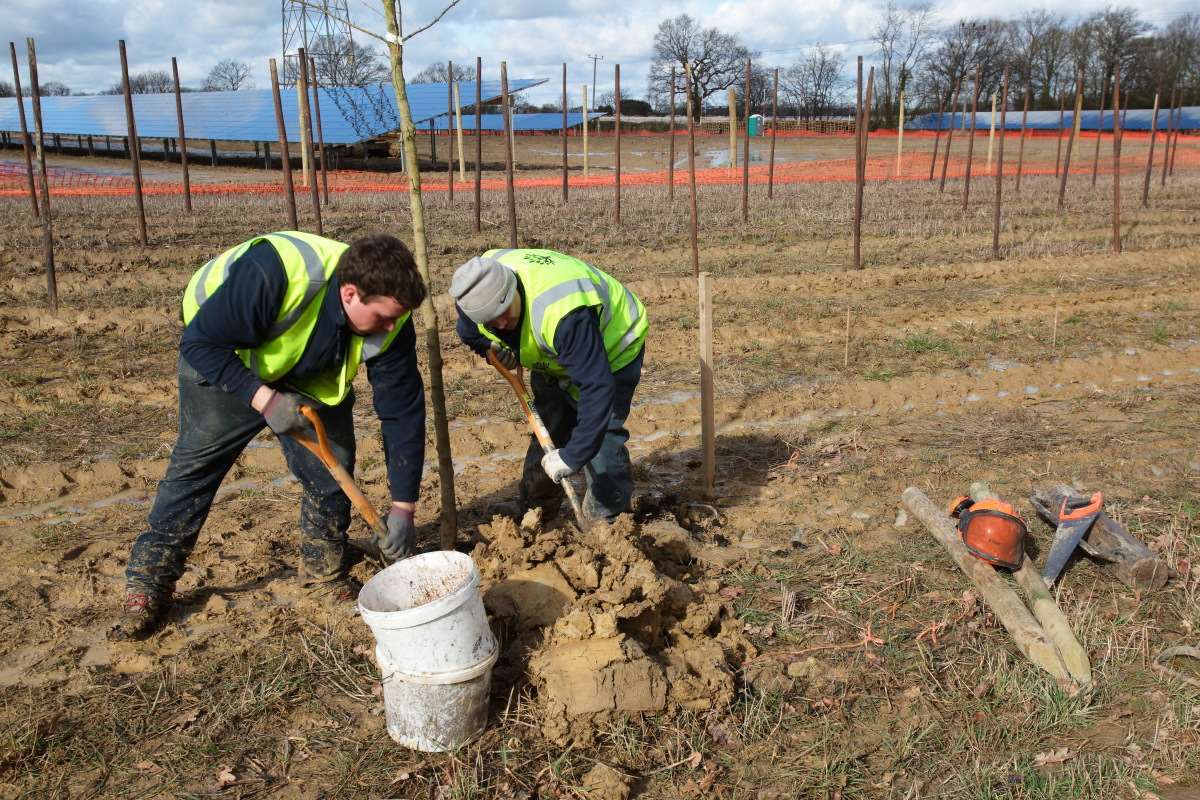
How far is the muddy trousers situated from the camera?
11.0 feet

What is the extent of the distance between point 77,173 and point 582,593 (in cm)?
2962

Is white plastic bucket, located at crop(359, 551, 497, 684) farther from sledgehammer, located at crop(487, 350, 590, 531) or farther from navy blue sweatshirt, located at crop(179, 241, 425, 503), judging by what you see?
sledgehammer, located at crop(487, 350, 590, 531)

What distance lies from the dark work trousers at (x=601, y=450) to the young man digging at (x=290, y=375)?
3.11 ft

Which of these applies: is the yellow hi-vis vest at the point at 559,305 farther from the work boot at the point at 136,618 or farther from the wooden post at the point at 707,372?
the work boot at the point at 136,618

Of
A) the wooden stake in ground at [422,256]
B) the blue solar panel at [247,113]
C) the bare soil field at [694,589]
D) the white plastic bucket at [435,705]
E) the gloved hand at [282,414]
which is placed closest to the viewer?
the white plastic bucket at [435,705]

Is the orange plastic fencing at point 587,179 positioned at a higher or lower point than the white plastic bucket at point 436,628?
higher

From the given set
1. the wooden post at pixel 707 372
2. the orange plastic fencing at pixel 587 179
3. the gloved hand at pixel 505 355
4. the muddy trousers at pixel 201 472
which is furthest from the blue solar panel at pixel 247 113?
the muddy trousers at pixel 201 472

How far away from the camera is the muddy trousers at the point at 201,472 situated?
3.36 m

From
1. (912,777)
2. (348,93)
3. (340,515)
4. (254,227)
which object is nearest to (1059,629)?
(912,777)

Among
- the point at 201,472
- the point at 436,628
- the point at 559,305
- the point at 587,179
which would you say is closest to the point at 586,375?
the point at 559,305

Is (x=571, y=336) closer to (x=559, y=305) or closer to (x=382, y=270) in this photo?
(x=559, y=305)

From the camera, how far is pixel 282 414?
3098mm

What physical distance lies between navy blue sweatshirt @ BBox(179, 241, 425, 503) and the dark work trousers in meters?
0.87

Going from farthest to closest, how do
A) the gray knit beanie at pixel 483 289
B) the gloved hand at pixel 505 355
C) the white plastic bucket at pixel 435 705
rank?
the gloved hand at pixel 505 355
the gray knit beanie at pixel 483 289
the white plastic bucket at pixel 435 705
